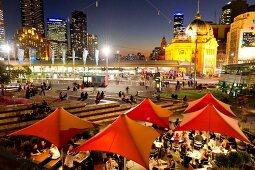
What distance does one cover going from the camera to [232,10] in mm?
171500

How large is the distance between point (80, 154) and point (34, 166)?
18.8 ft

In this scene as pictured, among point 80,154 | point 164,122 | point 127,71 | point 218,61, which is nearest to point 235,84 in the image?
point 164,122

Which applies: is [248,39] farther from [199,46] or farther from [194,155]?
[194,155]

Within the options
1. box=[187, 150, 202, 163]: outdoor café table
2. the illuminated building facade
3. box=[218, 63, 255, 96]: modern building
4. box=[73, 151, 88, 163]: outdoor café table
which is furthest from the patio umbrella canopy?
the illuminated building facade

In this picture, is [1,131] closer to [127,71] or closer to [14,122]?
[14,122]

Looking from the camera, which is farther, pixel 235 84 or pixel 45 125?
pixel 235 84

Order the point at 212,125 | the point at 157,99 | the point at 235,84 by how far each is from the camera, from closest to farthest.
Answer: the point at 212,125, the point at 157,99, the point at 235,84

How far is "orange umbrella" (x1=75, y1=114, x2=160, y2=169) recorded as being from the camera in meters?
7.55

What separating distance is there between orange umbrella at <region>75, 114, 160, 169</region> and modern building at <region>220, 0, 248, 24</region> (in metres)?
171

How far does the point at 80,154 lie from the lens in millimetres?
12148

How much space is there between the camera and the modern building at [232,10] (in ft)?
521

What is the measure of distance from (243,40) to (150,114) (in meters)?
68.8

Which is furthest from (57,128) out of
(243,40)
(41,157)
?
(243,40)

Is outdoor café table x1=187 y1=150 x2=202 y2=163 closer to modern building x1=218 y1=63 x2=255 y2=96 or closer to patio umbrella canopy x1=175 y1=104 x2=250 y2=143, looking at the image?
patio umbrella canopy x1=175 y1=104 x2=250 y2=143
